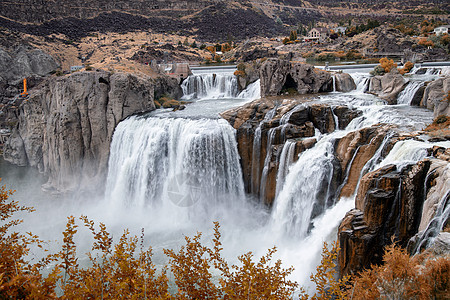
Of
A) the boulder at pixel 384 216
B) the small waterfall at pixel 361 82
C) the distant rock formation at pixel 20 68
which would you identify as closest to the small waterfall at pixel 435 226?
the boulder at pixel 384 216

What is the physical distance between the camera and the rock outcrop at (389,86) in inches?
982

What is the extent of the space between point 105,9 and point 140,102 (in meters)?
80.4

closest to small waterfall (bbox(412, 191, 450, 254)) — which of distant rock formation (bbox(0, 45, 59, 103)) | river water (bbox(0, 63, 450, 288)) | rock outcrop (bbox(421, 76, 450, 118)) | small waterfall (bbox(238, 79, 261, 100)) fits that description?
river water (bbox(0, 63, 450, 288))

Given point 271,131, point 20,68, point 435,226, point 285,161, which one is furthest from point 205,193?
point 20,68

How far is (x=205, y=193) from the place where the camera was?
2442 cm

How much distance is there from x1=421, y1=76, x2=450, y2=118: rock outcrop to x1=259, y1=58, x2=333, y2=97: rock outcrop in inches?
397

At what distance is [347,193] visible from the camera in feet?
55.4

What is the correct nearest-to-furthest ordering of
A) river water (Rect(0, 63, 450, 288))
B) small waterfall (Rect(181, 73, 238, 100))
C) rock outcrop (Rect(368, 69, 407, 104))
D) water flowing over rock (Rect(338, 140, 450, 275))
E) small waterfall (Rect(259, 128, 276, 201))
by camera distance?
water flowing over rock (Rect(338, 140, 450, 275)) → river water (Rect(0, 63, 450, 288)) → small waterfall (Rect(259, 128, 276, 201)) → rock outcrop (Rect(368, 69, 407, 104)) → small waterfall (Rect(181, 73, 238, 100))

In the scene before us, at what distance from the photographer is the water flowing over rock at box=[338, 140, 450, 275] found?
11.9 m

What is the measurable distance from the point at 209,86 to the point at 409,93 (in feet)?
74.6

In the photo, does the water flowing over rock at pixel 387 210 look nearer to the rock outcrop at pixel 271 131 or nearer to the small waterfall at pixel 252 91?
the rock outcrop at pixel 271 131

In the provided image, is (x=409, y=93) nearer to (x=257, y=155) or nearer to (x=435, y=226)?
(x=257, y=155)

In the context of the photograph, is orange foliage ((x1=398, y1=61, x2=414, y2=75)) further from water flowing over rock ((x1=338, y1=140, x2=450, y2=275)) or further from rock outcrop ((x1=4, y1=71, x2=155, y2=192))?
rock outcrop ((x1=4, y1=71, x2=155, y2=192))

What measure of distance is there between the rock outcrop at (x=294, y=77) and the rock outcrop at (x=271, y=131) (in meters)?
7.34
